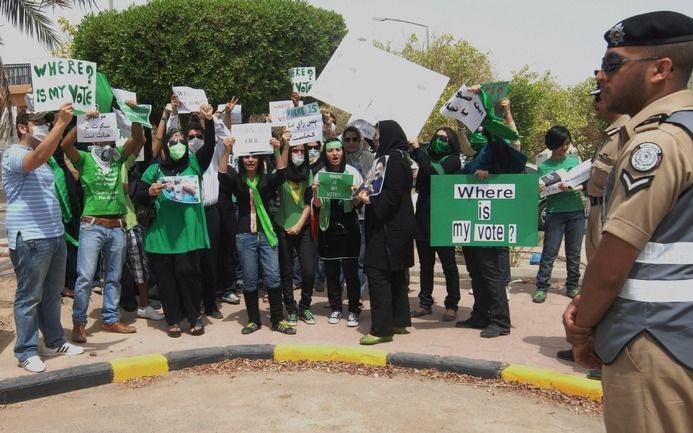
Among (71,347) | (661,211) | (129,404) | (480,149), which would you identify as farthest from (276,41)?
(661,211)

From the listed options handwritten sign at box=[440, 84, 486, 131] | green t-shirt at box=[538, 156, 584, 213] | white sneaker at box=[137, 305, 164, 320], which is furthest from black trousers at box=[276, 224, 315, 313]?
green t-shirt at box=[538, 156, 584, 213]

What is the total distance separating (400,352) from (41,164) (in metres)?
3.43

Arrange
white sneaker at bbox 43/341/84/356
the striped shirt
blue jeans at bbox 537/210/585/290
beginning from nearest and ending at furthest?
the striped shirt → white sneaker at bbox 43/341/84/356 → blue jeans at bbox 537/210/585/290

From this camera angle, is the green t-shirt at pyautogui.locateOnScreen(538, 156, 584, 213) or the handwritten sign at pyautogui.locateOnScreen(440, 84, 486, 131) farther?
the green t-shirt at pyautogui.locateOnScreen(538, 156, 584, 213)

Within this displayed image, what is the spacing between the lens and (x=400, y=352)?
6.09 meters

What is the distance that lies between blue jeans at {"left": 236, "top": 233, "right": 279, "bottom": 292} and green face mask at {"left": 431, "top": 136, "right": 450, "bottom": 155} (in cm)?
207

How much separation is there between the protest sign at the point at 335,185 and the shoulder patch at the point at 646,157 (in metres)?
4.83

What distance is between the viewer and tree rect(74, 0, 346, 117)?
15.3m

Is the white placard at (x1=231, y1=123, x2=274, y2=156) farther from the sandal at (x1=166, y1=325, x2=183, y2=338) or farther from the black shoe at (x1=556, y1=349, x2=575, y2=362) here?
the black shoe at (x1=556, y1=349, x2=575, y2=362)

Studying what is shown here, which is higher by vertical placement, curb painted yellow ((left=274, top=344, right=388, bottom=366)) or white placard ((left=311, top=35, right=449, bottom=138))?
white placard ((left=311, top=35, right=449, bottom=138))

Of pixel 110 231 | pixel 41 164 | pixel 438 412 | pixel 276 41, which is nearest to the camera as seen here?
pixel 438 412

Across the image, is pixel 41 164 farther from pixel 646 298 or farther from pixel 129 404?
pixel 646 298

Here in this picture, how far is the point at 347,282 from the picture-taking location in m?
7.32

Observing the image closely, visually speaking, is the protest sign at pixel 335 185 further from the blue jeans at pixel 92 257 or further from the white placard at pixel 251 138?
the blue jeans at pixel 92 257
